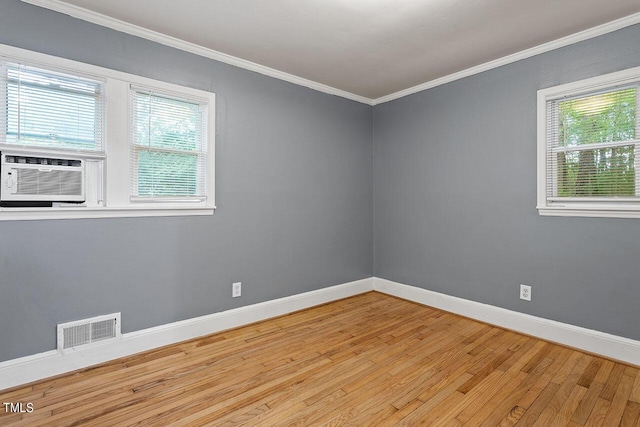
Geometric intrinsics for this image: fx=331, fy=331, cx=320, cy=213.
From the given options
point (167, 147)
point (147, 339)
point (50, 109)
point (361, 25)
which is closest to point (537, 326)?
point (361, 25)

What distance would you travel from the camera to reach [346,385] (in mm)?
2197

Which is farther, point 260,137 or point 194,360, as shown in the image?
point 260,137

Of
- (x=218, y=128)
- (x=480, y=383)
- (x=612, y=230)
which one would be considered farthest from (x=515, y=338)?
(x=218, y=128)

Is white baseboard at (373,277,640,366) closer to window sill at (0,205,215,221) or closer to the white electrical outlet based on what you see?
the white electrical outlet

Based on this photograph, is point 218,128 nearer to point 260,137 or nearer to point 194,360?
point 260,137

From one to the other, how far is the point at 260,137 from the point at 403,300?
8.34 ft

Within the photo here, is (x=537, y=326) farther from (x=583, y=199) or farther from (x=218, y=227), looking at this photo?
(x=218, y=227)

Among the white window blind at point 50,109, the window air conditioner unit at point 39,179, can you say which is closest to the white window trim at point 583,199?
the white window blind at point 50,109

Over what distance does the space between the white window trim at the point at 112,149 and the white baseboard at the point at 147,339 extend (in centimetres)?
96

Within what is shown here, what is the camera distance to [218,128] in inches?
121

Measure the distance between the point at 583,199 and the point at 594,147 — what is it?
426 millimetres

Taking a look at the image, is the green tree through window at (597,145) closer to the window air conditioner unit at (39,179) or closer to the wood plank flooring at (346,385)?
the wood plank flooring at (346,385)

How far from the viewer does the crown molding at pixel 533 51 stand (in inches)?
98.2

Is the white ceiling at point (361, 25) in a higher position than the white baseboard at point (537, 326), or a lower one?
higher
